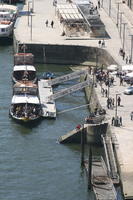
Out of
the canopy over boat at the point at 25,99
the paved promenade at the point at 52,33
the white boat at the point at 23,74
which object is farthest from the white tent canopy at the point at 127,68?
the canopy over boat at the point at 25,99

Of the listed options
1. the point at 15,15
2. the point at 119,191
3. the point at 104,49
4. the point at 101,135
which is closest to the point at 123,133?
the point at 101,135

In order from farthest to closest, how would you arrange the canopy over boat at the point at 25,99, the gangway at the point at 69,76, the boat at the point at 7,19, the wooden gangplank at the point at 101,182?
1. the boat at the point at 7,19
2. the gangway at the point at 69,76
3. the canopy over boat at the point at 25,99
4. the wooden gangplank at the point at 101,182

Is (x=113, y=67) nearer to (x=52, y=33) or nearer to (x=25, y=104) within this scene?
(x=25, y=104)

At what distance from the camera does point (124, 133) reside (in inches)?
4424

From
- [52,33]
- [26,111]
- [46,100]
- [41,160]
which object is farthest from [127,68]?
[41,160]

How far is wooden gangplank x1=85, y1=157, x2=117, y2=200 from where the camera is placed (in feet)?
327

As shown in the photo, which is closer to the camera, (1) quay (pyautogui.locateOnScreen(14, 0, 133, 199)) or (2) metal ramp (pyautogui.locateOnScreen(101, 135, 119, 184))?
(2) metal ramp (pyautogui.locateOnScreen(101, 135, 119, 184))

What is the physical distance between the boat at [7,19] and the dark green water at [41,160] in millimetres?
36603

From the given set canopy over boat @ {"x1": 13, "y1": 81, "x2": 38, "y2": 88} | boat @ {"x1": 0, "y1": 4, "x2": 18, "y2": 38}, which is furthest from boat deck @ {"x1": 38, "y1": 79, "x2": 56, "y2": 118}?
boat @ {"x1": 0, "y1": 4, "x2": 18, "y2": 38}

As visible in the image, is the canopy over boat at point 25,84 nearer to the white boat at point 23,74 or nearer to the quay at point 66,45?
the quay at point 66,45

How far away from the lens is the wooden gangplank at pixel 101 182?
9975 centimetres

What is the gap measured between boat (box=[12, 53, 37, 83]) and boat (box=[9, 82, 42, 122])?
257 inches

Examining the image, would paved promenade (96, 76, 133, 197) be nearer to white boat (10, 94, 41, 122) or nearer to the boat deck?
the boat deck

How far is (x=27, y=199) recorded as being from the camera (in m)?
99.8
